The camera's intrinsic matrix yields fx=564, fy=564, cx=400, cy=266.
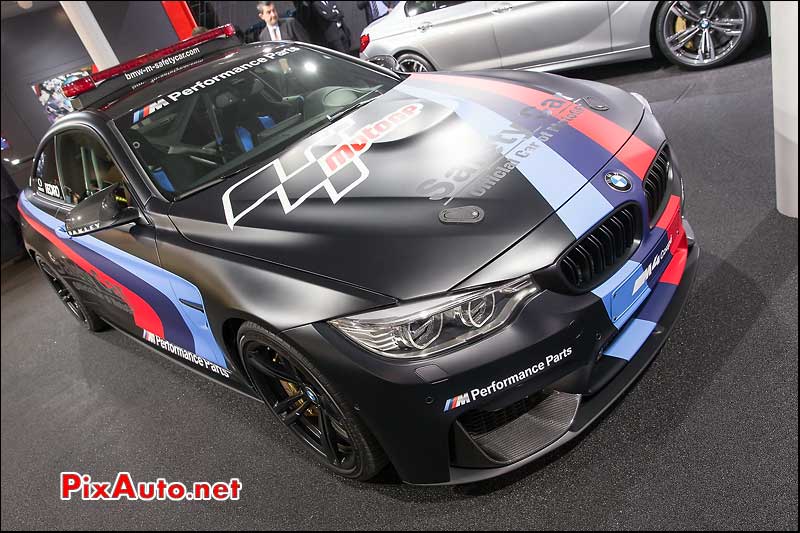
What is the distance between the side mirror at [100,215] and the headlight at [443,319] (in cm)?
108

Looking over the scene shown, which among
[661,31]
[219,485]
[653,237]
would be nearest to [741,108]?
[661,31]

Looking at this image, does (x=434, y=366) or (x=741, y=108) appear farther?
(x=741, y=108)

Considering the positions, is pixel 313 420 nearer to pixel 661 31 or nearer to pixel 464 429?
pixel 464 429

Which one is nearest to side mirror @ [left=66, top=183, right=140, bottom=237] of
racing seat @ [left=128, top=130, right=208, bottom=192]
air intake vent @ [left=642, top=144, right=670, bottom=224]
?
racing seat @ [left=128, top=130, right=208, bottom=192]

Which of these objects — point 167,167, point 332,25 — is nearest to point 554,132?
point 167,167

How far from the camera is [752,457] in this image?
4.98ft

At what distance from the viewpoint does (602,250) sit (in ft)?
4.93

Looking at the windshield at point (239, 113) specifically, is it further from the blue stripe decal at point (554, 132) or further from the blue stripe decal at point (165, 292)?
the blue stripe decal at point (554, 132)

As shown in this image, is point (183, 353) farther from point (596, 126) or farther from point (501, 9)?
point (501, 9)

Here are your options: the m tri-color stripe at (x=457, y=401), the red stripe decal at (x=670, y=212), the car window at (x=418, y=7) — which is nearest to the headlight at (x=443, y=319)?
the m tri-color stripe at (x=457, y=401)

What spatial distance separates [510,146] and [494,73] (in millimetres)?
778

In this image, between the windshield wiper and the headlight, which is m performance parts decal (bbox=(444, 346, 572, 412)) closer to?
the headlight

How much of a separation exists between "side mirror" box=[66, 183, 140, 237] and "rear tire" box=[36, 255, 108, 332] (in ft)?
3.81

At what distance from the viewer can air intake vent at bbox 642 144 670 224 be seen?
1.68 meters
